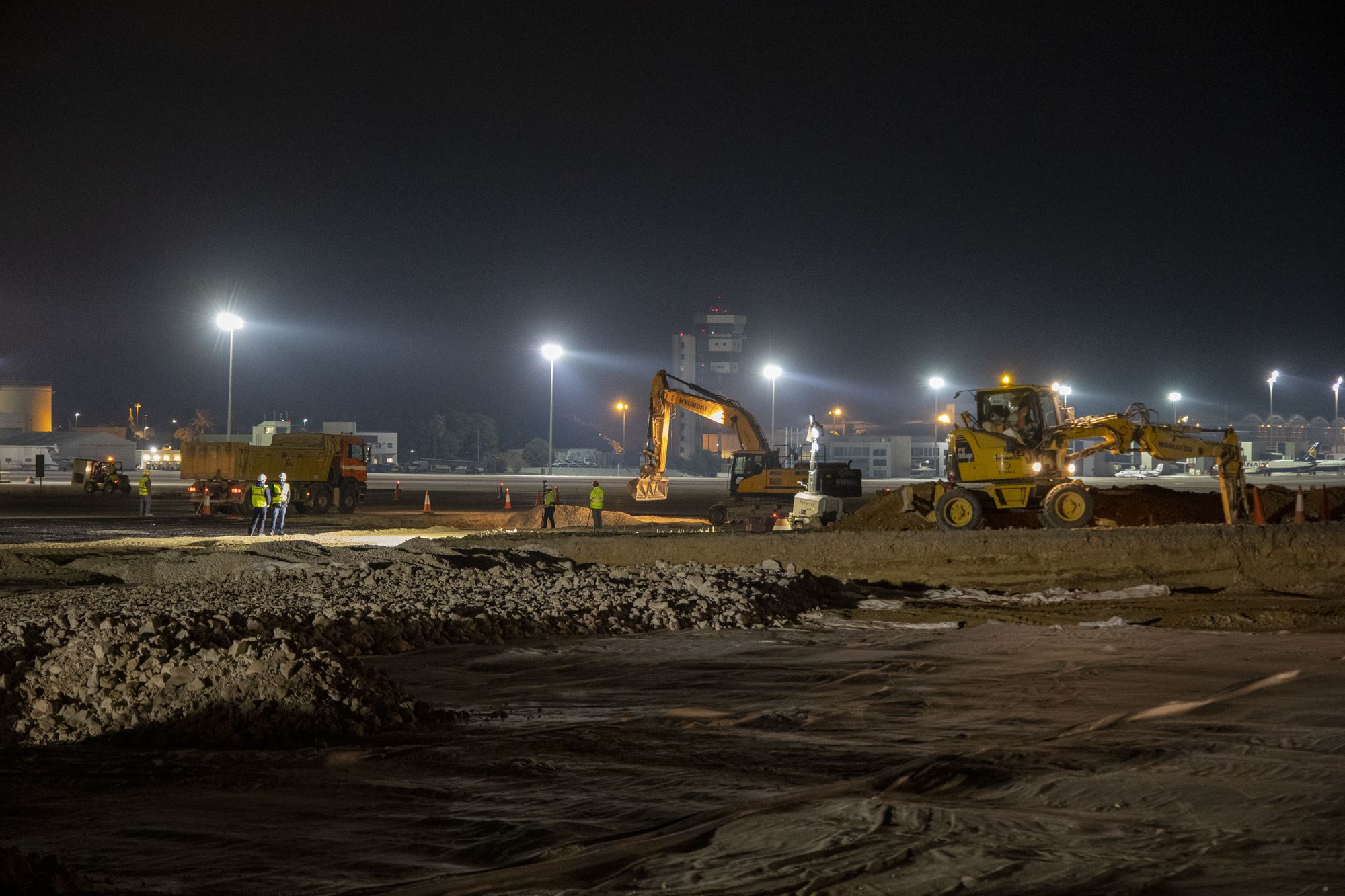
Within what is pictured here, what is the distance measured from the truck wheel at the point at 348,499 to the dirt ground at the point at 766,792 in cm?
2545

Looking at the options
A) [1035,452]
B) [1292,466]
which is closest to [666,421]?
[1035,452]

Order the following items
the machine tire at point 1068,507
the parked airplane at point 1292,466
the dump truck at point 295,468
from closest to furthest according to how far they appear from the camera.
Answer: the machine tire at point 1068,507 → the dump truck at point 295,468 → the parked airplane at point 1292,466

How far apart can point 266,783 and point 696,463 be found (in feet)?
298

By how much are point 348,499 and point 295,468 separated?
1830 mm

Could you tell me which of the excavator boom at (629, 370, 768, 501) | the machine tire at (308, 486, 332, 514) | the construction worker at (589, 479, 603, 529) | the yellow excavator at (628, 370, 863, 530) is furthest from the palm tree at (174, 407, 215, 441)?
the construction worker at (589, 479, 603, 529)

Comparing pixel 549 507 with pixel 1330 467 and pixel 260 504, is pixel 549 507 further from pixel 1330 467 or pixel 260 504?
pixel 1330 467

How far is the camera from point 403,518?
3139 cm

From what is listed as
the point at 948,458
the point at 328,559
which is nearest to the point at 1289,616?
the point at 948,458

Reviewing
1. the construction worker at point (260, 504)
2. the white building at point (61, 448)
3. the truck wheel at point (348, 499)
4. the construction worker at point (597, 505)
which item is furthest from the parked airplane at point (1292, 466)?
the white building at point (61, 448)

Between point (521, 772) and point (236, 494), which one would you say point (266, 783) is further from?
point (236, 494)

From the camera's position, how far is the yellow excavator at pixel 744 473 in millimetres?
26406

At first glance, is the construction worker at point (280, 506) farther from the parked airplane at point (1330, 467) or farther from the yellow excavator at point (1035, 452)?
the parked airplane at point (1330, 467)

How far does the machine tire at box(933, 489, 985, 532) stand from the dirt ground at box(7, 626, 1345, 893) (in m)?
9.26

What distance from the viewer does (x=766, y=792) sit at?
20.6 ft
